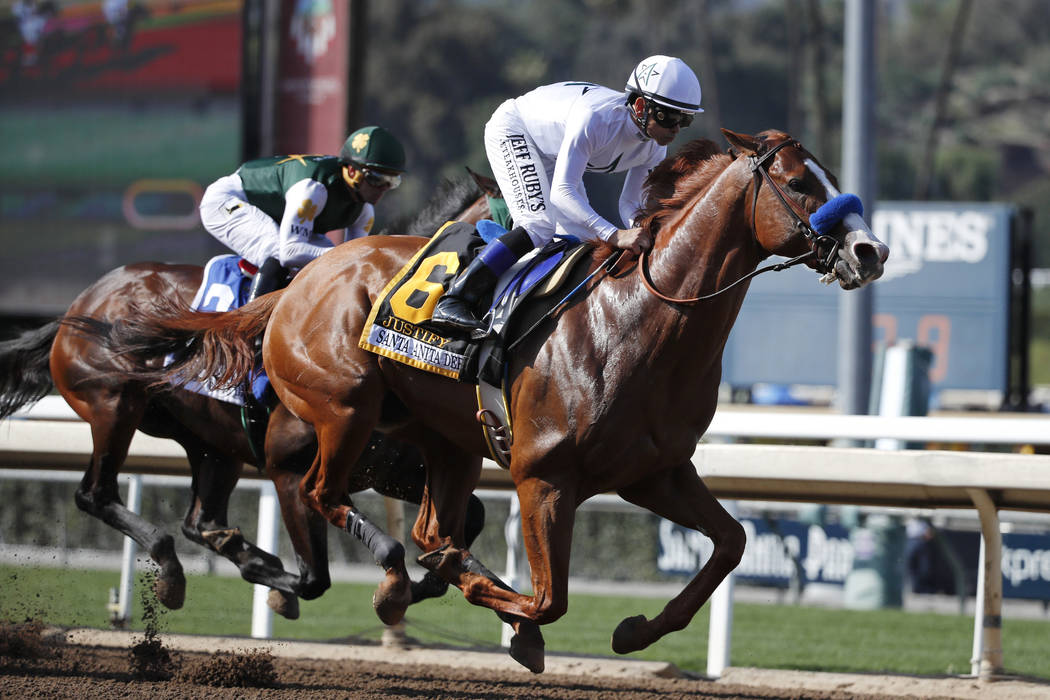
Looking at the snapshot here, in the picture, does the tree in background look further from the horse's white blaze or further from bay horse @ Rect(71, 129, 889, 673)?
the horse's white blaze

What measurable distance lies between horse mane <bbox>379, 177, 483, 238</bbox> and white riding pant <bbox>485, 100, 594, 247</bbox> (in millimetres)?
966

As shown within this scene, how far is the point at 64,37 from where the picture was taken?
12914 mm

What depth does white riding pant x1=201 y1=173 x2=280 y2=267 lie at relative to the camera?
557cm

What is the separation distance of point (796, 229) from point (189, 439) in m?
2.88

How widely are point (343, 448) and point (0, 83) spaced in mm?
9614

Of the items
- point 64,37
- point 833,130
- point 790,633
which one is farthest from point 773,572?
point 833,130

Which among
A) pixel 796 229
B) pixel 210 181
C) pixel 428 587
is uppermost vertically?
pixel 210 181

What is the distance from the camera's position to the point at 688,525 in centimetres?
432

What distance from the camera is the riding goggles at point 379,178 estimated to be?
544 centimetres

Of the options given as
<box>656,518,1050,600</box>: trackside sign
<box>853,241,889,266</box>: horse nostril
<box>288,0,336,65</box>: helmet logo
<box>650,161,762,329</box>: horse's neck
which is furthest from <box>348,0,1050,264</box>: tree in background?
<box>853,241,889,266</box>: horse nostril

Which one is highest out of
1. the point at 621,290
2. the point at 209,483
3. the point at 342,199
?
the point at 342,199

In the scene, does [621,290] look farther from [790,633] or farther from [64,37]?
[64,37]

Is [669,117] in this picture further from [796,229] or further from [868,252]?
[868,252]

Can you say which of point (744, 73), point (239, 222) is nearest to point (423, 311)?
point (239, 222)
